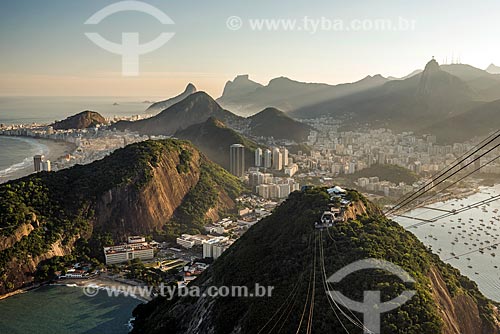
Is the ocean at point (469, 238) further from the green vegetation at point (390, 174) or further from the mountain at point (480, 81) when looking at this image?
the mountain at point (480, 81)

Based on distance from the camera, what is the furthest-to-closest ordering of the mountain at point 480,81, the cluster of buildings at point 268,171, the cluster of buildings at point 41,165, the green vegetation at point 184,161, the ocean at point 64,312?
the mountain at point 480,81 → the cluster of buildings at point 41,165 → the cluster of buildings at point 268,171 → the green vegetation at point 184,161 → the ocean at point 64,312

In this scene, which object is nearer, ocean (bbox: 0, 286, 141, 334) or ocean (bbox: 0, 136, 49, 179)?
ocean (bbox: 0, 286, 141, 334)

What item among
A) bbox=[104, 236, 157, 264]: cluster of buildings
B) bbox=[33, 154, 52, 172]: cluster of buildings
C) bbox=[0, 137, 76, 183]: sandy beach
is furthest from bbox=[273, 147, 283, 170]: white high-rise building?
bbox=[104, 236, 157, 264]: cluster of buildings

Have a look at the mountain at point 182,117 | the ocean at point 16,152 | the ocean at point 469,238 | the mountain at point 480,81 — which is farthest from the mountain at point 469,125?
the ocean at point 16,152

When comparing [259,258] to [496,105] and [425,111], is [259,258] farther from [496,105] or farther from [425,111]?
[425,111]

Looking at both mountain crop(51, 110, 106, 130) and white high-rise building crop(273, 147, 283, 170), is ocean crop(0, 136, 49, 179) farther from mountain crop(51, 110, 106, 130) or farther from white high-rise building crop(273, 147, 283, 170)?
white high-rise building crop(273, 147, 283, 170)
